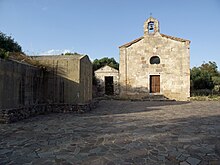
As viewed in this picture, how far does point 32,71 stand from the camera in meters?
8.03

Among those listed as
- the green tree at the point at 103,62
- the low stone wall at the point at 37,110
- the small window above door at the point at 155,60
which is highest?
the green tree at the point at 103,62

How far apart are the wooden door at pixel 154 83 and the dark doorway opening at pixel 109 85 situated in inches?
230

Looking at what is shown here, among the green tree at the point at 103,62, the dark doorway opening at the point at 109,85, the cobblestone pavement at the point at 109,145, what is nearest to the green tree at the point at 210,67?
the green tree at the point at 103,62

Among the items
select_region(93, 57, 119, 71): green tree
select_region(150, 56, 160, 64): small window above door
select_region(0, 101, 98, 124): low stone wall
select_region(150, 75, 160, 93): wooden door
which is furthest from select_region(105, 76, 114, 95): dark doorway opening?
select_region(0, 101, 98, 124): low stone wall

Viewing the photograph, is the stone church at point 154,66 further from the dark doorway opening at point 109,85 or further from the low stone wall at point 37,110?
the low stone wall at point 37,110

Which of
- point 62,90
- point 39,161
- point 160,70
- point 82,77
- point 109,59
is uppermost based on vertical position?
point 109,59

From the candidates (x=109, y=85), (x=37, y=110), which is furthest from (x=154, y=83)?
(x=37, y=110)

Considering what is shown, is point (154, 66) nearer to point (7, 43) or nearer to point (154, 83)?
point (154, 83)

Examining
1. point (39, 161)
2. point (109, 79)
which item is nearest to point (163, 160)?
point (39, 161)

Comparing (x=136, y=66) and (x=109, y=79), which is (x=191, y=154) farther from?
(x=109, y=79)

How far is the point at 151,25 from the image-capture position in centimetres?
2025

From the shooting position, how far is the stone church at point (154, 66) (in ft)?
62.2

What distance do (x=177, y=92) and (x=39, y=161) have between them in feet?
57.8

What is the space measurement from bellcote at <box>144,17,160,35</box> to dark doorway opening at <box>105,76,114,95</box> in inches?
292
